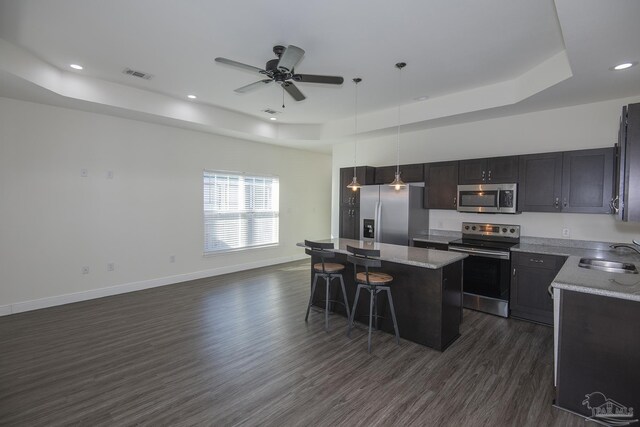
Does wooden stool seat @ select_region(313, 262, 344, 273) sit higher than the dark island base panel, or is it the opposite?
wooden stool seat @ select_region(313, 262, 344, 273)

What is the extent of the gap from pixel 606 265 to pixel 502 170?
1.71 metres

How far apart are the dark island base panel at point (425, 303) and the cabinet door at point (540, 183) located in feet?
5.11

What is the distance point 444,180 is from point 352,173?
1.79m

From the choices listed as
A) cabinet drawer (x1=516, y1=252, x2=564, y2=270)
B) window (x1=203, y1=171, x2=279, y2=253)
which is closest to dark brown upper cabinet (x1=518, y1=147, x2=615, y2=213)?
cabinet drawer (x1=516, y1=252, x2=564, y2=270)

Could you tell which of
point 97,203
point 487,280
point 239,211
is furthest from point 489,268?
point 97,203

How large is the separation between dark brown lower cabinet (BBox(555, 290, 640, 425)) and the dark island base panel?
1008mm

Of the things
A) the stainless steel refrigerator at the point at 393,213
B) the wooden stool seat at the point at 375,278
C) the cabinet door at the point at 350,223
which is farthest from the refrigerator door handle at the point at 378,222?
the wooden stool seat at the point at 375,278

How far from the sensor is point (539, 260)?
3.78 metres

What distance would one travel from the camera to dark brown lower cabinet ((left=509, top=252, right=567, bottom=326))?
3.73m

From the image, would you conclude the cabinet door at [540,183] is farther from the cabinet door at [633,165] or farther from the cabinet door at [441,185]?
the cabinet door at [633,165]

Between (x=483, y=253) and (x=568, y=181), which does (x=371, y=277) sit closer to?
(x=483, y=253)

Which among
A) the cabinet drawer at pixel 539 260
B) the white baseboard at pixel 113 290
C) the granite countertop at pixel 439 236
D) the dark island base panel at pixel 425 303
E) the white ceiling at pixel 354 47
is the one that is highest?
the white ceiling at pixel 354 47

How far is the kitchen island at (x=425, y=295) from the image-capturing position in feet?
10.3

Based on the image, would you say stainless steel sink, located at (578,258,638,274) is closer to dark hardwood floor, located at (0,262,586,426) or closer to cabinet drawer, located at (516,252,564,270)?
cabinet drawer, located at (516,252,564,270)
